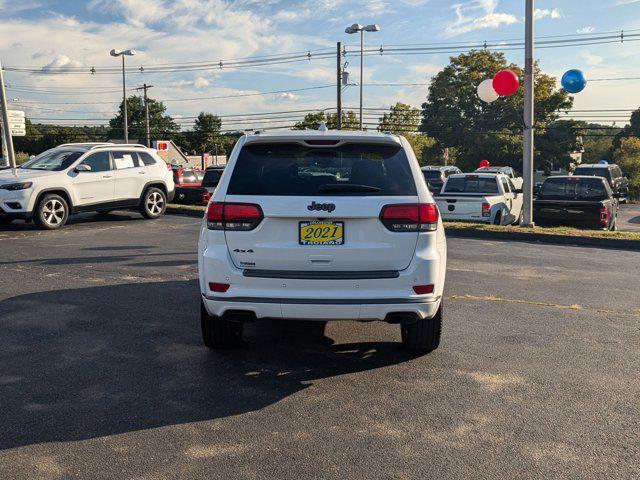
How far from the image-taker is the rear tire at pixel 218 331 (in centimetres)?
516

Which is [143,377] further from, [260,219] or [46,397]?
[260,219]

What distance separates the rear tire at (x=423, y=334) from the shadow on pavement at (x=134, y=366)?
0.40 feet

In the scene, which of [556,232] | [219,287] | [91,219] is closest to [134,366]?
[219,287]

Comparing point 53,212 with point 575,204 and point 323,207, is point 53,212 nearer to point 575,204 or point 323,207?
point 323,207

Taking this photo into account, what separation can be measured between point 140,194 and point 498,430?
13397 mm

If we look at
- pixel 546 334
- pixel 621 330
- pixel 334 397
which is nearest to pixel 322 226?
pixel 334 397

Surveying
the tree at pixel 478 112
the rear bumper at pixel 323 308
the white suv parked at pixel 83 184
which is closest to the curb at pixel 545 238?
the white suv parked at pixel 83 184

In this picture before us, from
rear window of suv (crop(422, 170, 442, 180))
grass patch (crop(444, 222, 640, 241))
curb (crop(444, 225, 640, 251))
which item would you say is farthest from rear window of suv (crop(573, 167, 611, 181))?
curb (crop(444, 225, 640, 251))

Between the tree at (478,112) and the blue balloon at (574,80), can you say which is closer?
the blue balloon at (574,80)

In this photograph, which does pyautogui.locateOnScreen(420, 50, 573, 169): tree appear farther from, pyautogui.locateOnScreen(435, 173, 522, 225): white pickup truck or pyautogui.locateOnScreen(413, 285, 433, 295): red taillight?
pyautogui.locateOnScreen(413, 285, 433, 295): red taillight

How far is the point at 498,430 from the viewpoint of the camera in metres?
3.80

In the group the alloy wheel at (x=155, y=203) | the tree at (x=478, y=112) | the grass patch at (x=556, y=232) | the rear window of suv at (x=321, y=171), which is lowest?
the grass patch at (x=556, y=232)

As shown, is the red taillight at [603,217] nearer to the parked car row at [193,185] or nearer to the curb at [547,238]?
the curb at [547,238]

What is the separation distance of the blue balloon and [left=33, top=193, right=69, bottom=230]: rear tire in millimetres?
12495
